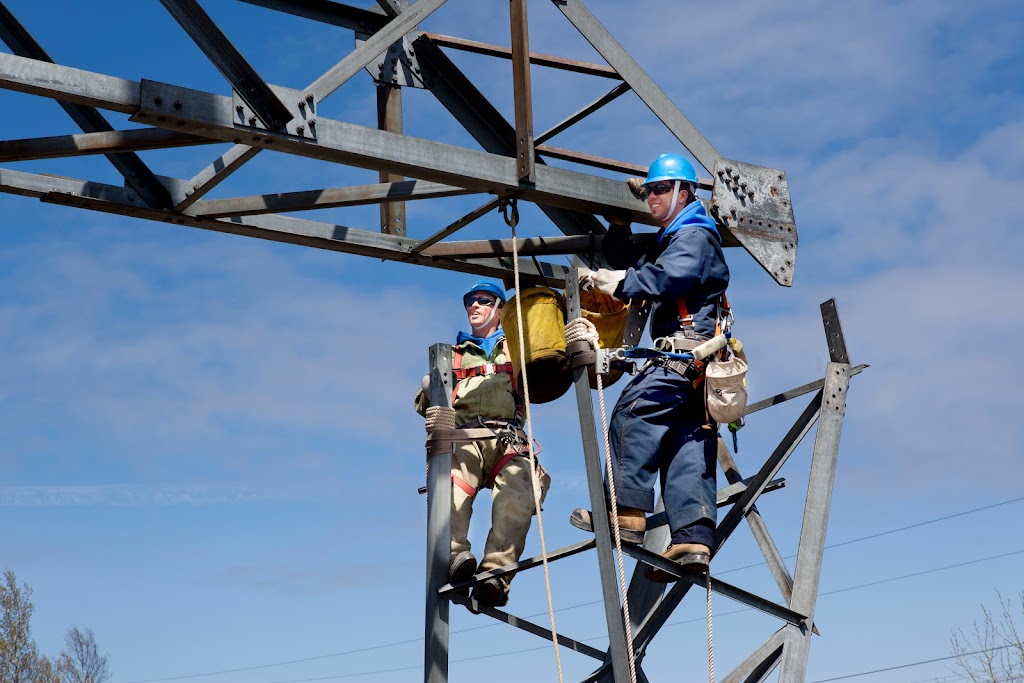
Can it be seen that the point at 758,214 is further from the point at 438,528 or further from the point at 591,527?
the point at 438,528

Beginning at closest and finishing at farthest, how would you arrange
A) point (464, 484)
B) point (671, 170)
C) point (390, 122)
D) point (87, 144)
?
point (87, 144) < point (671, 170) < point (390, 122) < point (464, 484)

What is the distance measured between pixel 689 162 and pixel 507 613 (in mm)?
3286

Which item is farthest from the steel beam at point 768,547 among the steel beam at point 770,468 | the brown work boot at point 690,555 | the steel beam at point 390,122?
the steel beam at point 390,122

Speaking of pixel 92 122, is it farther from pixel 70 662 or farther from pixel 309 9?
pixel 70 662

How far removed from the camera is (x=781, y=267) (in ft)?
27.8

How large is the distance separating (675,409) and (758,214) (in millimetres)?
1492

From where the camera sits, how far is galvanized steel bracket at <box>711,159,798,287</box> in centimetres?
842

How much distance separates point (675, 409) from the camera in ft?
26.1

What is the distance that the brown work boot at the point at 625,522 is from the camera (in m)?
7.67

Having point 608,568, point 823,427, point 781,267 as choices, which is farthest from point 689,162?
point 608,568

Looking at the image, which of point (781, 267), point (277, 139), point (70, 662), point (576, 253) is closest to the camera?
point (277, 139)

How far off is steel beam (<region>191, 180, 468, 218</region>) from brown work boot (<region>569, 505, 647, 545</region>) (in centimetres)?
203

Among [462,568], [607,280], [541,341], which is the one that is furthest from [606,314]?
[462,568]

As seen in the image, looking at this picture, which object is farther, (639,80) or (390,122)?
(390,122)
